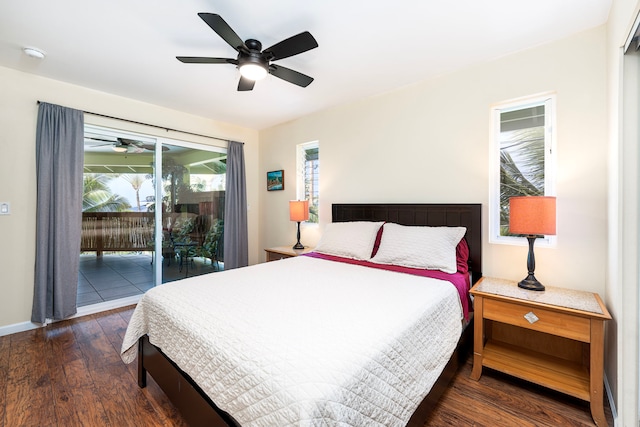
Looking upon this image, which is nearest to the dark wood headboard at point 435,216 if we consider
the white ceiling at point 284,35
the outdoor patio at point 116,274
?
the white ceiling at point 284,35

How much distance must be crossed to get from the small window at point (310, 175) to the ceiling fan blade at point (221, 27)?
211cm

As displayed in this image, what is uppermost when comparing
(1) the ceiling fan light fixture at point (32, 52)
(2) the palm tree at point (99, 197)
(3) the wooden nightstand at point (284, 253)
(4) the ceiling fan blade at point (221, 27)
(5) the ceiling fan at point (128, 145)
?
(1) the ceiling fan light fixture at point (32, 52)

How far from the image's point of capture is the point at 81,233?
3.08m

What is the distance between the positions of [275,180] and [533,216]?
3.40m

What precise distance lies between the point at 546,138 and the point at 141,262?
4.69m

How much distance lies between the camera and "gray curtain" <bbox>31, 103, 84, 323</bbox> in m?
2.73

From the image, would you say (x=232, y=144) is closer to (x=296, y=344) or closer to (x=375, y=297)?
(x=375, y=297)

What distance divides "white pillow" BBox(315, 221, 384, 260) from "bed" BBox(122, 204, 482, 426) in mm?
478

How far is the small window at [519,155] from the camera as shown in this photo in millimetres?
2221

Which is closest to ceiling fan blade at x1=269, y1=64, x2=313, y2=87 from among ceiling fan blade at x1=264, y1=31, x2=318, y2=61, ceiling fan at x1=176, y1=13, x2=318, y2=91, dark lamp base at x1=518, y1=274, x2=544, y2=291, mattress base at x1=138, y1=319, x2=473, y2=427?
ceiling fan at x1=176, y1=13, x2=318, y2=91

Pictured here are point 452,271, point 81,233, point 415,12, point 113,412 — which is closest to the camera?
point 113,412

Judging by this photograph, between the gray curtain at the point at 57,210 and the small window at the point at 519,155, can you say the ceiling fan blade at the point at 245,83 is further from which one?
the small window at the point at 519,155

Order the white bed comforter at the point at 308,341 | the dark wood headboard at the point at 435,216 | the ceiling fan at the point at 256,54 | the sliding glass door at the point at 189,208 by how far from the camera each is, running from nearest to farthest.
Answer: the white bed comforter at the point at 308,341
the ceiling fan at the point at 256,54
the dark wood headboard at the point at 435,216
the sliding glass door at the point at 189,208

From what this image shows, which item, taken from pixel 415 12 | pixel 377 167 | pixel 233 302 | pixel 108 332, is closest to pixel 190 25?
pixel 415 12
